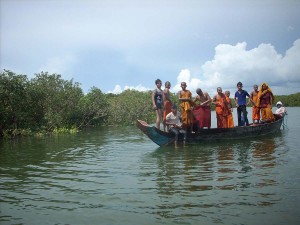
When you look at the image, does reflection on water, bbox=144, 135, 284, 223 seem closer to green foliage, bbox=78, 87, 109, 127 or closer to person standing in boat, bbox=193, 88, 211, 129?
person standing in boat, bbox=193, 88, 211, 129

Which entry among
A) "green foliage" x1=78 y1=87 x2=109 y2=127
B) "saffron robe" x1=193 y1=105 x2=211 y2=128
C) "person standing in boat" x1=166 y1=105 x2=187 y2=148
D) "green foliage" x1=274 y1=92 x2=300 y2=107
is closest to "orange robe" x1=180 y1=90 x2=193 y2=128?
"person standing in boat" x1=166 y1=105 x2=187 y2=148

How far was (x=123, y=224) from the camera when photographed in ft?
13.2

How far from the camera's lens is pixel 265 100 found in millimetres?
14102

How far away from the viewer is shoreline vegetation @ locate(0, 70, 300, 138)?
18812 millimetres

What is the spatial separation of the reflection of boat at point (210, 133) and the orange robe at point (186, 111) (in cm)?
51

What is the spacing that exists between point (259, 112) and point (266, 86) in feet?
4.50

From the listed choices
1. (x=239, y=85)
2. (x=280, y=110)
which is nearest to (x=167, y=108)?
(x=239, y=85)

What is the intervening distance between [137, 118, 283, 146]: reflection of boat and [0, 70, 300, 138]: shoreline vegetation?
36.8ft

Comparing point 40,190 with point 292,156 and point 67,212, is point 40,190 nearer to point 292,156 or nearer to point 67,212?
point 67,212

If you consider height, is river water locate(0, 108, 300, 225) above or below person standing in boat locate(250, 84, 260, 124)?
below

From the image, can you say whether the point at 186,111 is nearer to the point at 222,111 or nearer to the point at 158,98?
the point at 158,98

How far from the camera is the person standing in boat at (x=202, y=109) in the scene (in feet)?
39.3

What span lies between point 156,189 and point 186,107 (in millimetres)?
5946

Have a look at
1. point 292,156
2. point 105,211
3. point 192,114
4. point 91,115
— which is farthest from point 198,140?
point 91,115
